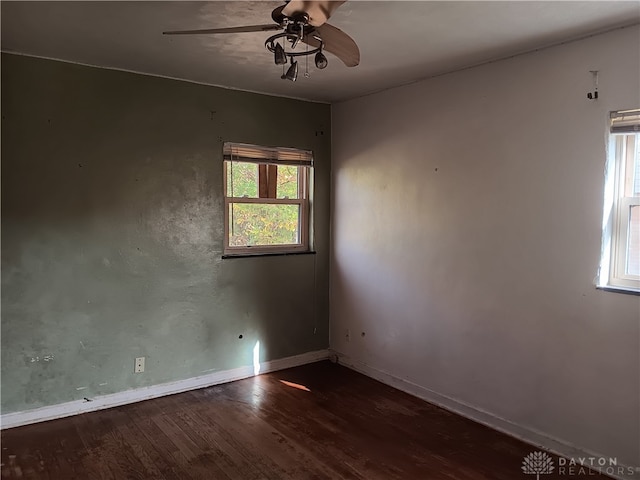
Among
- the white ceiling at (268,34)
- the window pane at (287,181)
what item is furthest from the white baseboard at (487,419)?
the white ceiling at (268,34)

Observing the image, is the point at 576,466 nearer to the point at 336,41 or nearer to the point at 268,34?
the point at 336,41

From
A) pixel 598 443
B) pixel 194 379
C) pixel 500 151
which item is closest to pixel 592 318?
pixel 598 443

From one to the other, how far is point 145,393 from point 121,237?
3.88 feet

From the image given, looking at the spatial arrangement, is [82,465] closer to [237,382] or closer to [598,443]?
[237,382]

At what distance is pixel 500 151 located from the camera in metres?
3.13

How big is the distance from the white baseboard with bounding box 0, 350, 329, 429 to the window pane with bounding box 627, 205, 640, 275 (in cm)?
274

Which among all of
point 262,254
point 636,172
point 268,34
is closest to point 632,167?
point 636,172

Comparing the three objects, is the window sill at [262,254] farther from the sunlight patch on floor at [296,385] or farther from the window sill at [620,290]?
the window sill at [620,290]

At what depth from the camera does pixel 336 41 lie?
207cm

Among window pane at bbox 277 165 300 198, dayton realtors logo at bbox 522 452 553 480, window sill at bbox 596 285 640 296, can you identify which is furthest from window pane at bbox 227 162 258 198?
dayton realtors logo at bbox 522 452 553 480

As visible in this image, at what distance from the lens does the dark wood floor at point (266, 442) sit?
2.67 m

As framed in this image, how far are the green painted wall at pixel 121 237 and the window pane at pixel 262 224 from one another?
0.16 metres

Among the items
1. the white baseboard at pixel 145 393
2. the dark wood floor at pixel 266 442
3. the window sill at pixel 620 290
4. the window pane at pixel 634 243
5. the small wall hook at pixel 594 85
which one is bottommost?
the dark wood floor at pixel 266 442

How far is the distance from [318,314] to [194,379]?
50.1 inches
